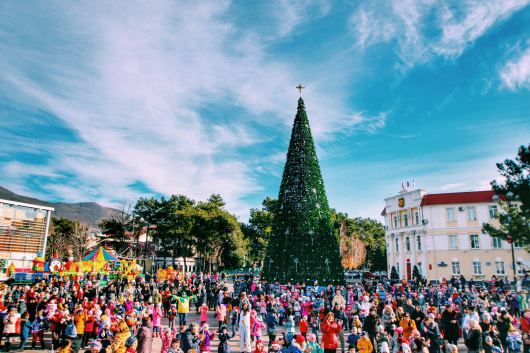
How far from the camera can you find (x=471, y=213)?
1700 inches

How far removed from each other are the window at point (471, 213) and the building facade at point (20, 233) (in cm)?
5046

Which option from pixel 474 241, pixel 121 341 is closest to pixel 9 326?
pixel 121 341

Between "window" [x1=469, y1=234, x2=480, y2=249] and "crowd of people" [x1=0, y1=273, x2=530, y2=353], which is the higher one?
"window" [x1=469, y1=234, x2=480, y2=249]

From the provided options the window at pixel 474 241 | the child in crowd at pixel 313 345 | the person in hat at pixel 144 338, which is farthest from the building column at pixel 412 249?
the person in hat at pixel 144 338

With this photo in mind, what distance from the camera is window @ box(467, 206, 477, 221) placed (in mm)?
43016

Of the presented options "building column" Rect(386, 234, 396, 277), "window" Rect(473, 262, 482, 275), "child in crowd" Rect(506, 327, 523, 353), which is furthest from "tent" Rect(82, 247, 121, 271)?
"window" Rect(473, 262, 482, 275)

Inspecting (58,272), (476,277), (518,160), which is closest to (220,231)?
(58,272)

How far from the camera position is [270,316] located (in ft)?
40.5

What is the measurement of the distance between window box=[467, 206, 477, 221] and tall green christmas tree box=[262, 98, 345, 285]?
28.0m

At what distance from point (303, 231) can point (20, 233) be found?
101 feet

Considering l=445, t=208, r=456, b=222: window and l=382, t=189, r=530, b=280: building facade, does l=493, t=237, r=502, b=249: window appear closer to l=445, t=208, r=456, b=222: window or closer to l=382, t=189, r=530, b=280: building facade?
l=382, t=189, r=530, b=280: building facade

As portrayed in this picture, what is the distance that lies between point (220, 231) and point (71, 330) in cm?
4360

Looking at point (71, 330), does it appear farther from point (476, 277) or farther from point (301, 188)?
point (476, 277)

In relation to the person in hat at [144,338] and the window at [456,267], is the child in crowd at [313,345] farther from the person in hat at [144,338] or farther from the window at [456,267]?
the window at [456,267]
